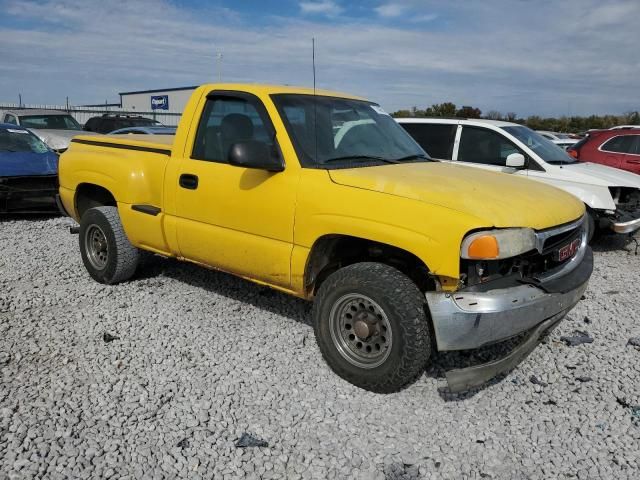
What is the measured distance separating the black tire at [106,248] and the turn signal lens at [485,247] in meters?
3.46

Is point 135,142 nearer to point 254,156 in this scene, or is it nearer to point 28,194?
point 254,156

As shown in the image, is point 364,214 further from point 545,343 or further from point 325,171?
point 545,343

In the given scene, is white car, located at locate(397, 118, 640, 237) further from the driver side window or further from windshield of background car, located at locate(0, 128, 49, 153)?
windshield of background car, located at locate(0, 128, 49, 153)

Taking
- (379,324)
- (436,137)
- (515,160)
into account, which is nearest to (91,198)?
(379,324)

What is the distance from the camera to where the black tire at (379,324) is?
3.30 metres

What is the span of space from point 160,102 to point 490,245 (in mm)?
39337

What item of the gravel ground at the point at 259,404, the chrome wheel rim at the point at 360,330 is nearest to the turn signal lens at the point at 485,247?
the chrome wheel rim at the point at 360,330

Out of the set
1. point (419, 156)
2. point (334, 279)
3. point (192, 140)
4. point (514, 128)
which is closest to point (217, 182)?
point (192, 140)

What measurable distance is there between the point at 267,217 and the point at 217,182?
588 millimetres

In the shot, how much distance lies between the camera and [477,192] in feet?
11.5

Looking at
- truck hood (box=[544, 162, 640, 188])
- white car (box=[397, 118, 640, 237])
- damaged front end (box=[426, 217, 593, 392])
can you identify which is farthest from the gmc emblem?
truck hood (box=[544, 162, 640, 188])

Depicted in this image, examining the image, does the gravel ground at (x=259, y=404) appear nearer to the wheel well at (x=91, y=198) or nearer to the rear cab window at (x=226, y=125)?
the wheel well at (x=91, y=198)

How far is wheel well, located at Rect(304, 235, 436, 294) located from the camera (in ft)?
12.1

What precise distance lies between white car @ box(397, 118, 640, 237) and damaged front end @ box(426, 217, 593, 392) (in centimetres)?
378
